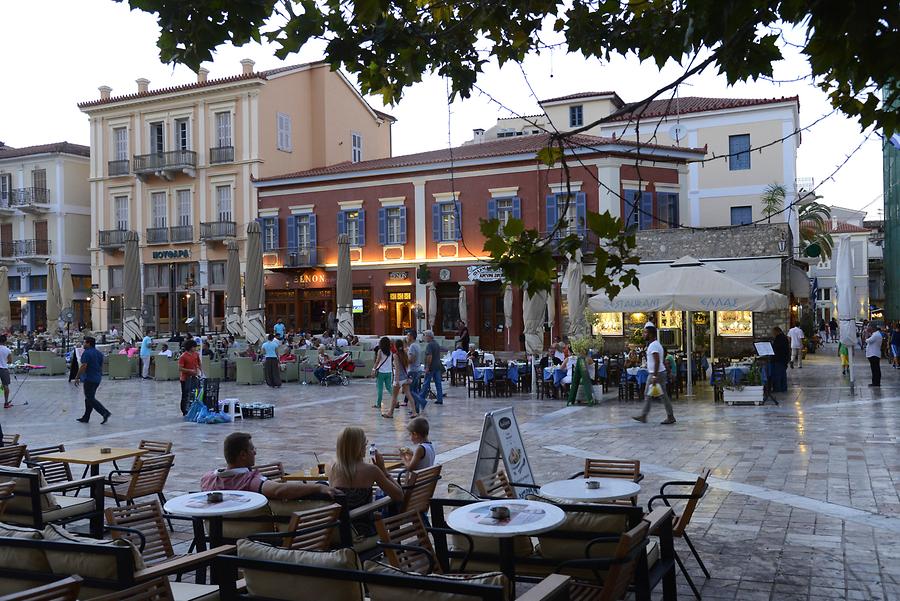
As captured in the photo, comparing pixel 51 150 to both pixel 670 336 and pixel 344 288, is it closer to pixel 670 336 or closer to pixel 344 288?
pixel 344 288

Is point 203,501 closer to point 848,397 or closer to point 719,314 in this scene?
point 848,397

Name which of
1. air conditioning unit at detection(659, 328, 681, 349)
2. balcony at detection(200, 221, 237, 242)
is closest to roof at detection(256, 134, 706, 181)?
balcony at detection(200, 221, 237, 242)

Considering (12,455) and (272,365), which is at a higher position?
(12,455)

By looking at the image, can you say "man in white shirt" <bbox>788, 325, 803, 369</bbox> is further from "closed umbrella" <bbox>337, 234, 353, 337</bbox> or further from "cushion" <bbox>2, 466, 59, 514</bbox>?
"cushion" <bbox>2, 466, 59, 514</bbox>

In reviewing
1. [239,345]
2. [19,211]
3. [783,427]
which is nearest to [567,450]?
[783,427]

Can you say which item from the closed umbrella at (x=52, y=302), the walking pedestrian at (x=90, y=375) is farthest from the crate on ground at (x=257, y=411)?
the closed umbrella at (x=52, y=302)

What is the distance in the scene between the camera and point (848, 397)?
15.8m

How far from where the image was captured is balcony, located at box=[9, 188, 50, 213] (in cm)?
4281

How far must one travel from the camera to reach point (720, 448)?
1041 centimetres

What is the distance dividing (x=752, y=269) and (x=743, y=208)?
9446mm

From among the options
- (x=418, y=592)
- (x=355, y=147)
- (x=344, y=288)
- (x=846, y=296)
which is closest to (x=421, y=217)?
(x=344, y=288)

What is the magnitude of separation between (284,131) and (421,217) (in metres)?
9.32

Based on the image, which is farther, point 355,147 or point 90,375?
point 355,147

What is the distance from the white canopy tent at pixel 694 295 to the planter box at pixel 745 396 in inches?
60.5
